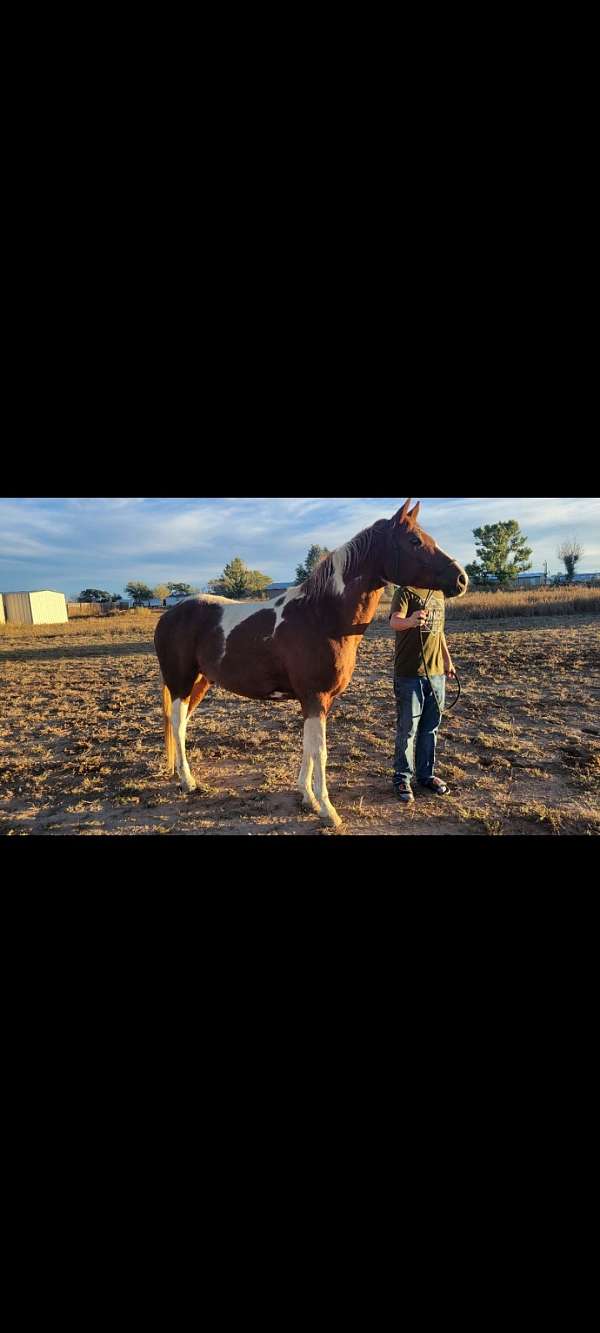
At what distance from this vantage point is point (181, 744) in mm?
3193

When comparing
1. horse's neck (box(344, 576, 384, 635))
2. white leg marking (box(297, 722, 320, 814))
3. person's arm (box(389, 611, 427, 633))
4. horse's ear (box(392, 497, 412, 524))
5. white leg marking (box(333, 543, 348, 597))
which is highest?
horse's ear (box(392, 497, 412, 524))

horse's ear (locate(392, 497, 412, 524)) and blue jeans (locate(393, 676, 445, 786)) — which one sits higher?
horse's ear (locate(392, 497, 412, 524))

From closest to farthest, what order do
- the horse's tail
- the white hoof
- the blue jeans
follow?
1. the white hoof
2. the blue jeans
3. the horse's tail

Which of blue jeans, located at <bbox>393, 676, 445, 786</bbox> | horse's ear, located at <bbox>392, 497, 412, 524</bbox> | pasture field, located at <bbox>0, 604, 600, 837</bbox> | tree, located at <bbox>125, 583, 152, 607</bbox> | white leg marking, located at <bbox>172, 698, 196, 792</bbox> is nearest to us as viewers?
horse's ear, located at <bbox>392, 497, 412, 524</bbox>

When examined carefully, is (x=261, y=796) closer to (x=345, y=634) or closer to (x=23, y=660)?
(x=345, y=634)

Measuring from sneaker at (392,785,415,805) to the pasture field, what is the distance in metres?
0.07

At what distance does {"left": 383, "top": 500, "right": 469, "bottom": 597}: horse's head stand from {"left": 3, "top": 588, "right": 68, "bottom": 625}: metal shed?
17.6 ft

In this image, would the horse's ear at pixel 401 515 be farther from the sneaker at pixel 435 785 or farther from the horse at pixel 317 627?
the sneaker at pixel 435 785

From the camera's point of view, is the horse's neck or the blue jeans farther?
the blue jeans

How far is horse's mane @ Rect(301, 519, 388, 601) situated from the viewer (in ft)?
8.21

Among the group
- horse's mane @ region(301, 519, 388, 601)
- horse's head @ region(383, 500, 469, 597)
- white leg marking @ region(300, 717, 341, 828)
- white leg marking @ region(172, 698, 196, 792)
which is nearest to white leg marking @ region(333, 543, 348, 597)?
horse's mane @ region(301, 519, 388, 601)

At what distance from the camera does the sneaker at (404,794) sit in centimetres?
291

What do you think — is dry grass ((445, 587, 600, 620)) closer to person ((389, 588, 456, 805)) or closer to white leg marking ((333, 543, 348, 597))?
person ((389, 588, 456, 805))

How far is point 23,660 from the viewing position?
8.14m
